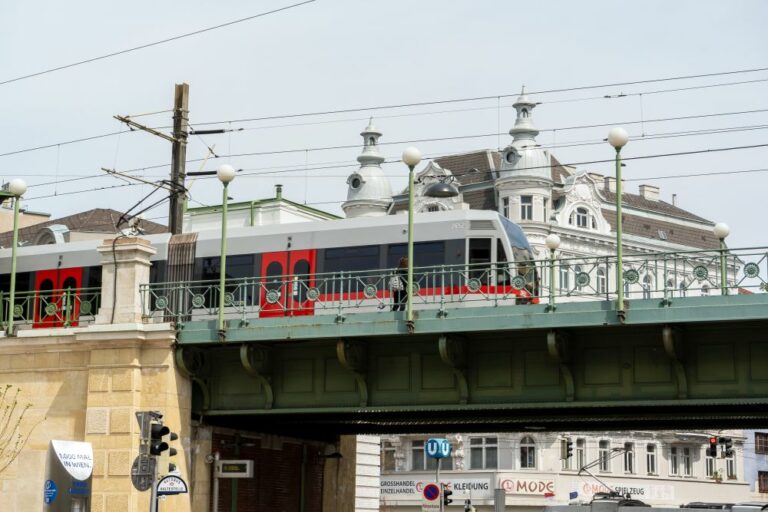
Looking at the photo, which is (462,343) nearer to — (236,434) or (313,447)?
(236,434)

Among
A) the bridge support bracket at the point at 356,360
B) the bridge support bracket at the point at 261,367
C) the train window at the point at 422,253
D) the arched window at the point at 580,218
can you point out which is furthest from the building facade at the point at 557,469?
the bridge support bracket at the point at 356,360

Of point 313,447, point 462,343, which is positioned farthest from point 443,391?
point 313,447

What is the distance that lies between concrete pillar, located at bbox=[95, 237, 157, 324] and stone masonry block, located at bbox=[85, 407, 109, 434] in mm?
2040

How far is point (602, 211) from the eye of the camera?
9344 cm

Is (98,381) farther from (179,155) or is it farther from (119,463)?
(179,155)

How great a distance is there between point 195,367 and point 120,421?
2097 mm

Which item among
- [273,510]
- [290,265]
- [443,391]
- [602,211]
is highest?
[602,211]

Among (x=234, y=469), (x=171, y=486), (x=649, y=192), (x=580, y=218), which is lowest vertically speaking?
(x=171, y=486)

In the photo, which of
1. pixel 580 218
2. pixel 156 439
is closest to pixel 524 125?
pixel 580 218

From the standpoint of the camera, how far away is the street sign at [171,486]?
79.3ft

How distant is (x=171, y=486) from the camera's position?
24312 mm

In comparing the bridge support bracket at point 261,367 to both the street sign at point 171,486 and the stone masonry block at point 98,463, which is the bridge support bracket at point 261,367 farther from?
the street sign at point 171,486

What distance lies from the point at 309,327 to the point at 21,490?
8.28 m

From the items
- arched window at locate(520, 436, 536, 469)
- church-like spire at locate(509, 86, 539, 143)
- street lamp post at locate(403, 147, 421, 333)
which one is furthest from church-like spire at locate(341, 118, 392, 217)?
street lamp post at locate(403, 147, 421, 333)
